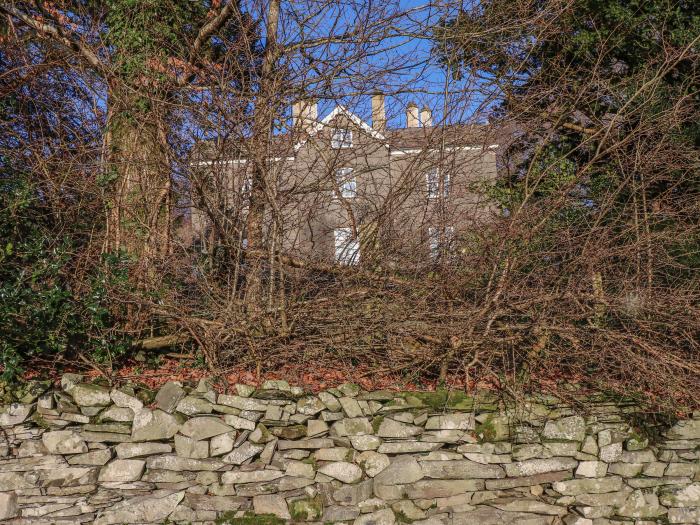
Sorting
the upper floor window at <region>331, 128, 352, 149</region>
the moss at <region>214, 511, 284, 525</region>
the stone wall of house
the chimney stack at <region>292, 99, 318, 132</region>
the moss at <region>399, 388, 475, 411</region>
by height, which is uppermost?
the chimney stack at <region>292, 99, 318, 132</region>

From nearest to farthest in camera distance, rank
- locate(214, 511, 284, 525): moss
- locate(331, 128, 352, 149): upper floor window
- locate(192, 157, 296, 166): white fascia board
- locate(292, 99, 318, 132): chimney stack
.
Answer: locate(214, 511, 284, 525): moss → locate(192, 157, 296, 166): white fascia board → locate(292, 99, 318, 132): chimney stack → locate(331, 128, 352, 149): upper floor window

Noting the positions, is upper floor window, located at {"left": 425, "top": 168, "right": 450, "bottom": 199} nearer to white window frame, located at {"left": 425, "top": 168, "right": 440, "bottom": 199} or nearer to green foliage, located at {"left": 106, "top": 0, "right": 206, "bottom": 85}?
white window frame, located at {"left": 425, "top": 168, "right": 440, "bottom": 199}

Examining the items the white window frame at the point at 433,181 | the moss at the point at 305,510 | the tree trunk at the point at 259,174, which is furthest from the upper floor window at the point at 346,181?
the moss at the point at 305,510

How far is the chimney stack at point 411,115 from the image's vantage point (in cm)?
671

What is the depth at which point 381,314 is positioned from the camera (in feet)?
17.8

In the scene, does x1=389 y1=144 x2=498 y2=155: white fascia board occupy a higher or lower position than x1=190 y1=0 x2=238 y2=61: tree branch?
lower

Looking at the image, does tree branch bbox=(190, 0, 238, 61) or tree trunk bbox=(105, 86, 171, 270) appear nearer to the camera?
tree trunk bbox=(105, 86, 171, 270)

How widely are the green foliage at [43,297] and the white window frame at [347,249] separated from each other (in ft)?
6.71

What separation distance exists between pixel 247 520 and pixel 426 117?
4494 mm

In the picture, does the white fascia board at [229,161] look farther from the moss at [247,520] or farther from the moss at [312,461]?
the moss at [247,520]

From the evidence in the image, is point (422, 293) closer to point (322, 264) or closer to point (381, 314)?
point (381, 314)

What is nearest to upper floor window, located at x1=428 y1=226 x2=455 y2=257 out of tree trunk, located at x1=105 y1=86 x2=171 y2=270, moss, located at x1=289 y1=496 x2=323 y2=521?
moss, located at x1=289 y1=496 x2=323 y2=521

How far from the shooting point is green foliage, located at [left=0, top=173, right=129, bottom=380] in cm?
488

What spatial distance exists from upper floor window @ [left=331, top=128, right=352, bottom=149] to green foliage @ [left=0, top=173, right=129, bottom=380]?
252cm
